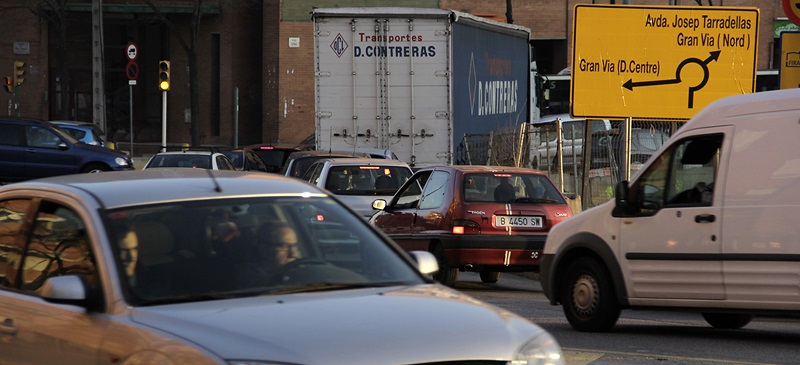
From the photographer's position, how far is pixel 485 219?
15.8m

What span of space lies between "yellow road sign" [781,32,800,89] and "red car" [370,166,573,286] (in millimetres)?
2879

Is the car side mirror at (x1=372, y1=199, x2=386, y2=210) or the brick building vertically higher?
the brick building

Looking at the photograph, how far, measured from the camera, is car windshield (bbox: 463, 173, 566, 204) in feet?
52.5

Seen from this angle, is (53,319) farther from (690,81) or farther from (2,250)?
(690,81)

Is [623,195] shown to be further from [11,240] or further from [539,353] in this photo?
[539,353]

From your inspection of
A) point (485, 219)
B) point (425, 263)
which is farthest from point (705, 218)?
point (485, 219)

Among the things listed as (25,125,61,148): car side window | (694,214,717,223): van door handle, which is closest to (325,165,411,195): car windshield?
(694,214,717,223): van door handle

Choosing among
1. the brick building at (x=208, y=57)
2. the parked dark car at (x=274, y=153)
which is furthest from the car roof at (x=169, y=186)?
the brick building at (x=208, y=57)

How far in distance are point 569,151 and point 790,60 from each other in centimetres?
1317

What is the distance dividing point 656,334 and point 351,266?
5.95 metres

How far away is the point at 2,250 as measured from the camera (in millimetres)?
6602

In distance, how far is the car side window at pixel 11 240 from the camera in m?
6.43

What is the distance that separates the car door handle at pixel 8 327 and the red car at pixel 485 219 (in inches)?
388

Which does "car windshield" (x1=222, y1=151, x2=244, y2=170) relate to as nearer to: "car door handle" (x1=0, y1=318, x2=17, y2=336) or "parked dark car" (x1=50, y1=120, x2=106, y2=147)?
"parked dark car" (x1=50, y1=120, x2=106, y2=147)
